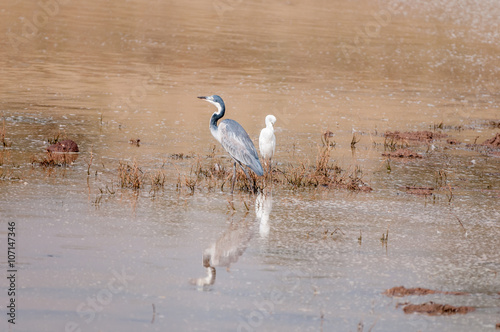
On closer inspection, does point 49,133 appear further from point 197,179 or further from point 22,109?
point 197,179

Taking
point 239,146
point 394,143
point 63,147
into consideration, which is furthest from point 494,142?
point 63,147

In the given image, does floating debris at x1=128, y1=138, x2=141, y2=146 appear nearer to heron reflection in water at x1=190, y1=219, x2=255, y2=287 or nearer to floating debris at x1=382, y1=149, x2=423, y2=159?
floating debris at x1=382, y1=149, x2=423, y2=159

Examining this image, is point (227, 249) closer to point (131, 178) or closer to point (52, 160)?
point (131, 178)

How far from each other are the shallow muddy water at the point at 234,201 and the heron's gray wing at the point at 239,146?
46cm

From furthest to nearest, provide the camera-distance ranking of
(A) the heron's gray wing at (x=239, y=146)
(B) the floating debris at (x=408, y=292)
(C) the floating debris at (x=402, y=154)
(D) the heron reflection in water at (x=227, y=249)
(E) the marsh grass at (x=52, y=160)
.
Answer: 1. (C) the floating debris at (x=402, y=154)
2. (E) the marsh grass at (x=52, y=160)
3. (A) the heron's gray wing at (x=239, y=146)
4. (D) the heron reflection in water at (x=227, y=249)
5. (B) the floating debris at (x=408, y=292)

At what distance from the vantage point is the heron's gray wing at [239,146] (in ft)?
32.6

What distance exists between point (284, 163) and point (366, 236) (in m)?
3.97

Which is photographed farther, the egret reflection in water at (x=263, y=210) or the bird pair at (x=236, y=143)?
the bird pair at (x=236, y=143)

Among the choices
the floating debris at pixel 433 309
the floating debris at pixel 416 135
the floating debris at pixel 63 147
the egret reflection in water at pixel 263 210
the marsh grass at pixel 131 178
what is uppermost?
the floating debris at pixel 416 135

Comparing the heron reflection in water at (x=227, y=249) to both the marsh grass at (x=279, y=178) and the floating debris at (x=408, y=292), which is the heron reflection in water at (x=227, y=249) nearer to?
the floating debris at (x=408, y=292)

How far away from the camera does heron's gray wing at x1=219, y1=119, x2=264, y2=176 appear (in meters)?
9.94

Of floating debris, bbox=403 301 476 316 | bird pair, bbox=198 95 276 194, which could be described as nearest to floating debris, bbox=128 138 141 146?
bird pair, bbox=198 95 276 194

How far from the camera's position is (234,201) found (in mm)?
9641

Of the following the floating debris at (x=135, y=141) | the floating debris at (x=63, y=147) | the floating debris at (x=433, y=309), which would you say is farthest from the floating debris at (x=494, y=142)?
the floating debris at (x=433, y=309)
